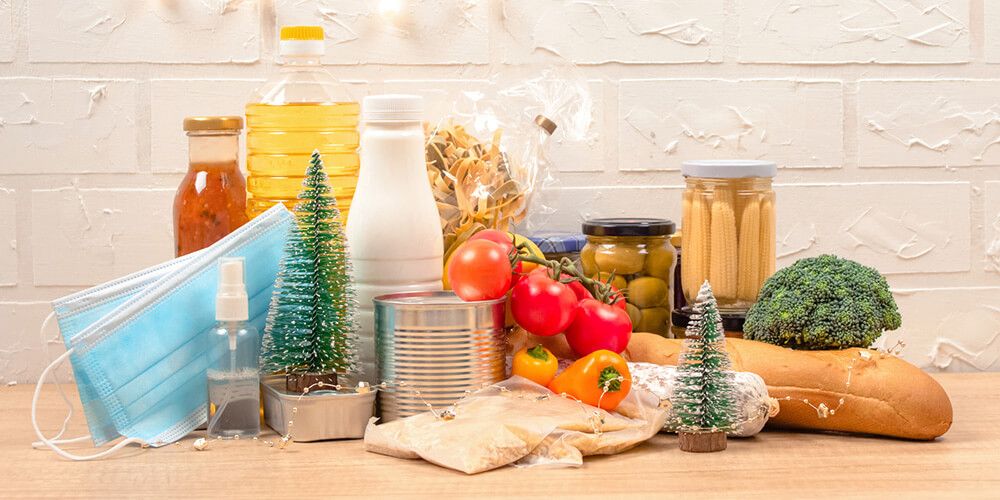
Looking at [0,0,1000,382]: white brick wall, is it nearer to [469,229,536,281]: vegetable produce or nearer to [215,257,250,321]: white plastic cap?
[469,229,536,281]: vegetable produce

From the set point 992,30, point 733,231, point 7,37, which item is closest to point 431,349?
point 733,231

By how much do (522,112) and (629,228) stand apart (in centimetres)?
25

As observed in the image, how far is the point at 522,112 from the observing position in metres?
1.52

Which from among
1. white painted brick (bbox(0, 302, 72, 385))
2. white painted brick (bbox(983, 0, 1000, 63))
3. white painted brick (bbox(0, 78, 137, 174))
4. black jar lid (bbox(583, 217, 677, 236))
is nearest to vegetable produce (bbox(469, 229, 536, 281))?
black jar lid (bbox(583, 217, 677, 236))

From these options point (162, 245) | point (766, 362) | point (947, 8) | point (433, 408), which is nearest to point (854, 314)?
point (766, 362)

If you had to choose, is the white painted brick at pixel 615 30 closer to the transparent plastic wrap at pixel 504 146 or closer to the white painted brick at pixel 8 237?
the transparent plastic wrap at pixel 504 146

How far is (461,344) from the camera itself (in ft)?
3.85

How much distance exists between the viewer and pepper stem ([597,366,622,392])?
1172 millimetres

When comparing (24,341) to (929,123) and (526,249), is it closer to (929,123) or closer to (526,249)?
(526,249)

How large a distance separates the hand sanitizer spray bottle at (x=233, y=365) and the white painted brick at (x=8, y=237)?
540mm

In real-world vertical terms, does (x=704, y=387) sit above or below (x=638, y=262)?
below

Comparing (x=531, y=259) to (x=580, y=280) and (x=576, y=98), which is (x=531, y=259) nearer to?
(x=580, y=280)

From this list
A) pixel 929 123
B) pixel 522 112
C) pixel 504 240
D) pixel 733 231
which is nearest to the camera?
pixel 504 240

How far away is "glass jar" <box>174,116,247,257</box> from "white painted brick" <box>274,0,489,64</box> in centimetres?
28
